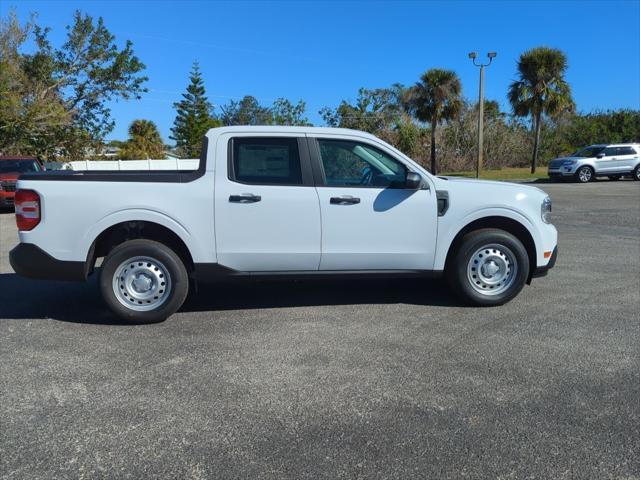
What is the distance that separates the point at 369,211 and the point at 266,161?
112 centimetres

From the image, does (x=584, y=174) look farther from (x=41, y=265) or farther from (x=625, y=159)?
(x=41, y=265)

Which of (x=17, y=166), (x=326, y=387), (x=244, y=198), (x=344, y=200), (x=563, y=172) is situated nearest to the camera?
(x=326, y=387)

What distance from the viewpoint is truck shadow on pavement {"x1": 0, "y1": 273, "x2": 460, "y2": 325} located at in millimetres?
5559

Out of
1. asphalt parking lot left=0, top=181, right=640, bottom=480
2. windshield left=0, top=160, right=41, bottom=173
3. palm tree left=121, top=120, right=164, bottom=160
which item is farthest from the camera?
palm tree left=121, top=120, right=164, bottom=160

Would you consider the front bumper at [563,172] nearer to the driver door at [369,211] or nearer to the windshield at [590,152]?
the windshield at [590,152]

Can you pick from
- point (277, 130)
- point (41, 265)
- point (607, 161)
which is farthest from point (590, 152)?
point (41, 265)

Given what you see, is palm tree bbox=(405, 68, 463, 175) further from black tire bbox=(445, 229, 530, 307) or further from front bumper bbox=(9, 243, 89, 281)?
front bumper bbox=(9, 243, 89, 281)

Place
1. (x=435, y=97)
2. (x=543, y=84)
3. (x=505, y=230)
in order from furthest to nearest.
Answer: (x=435, y=97) → (x=543, y=84) → (x=505, y=230)

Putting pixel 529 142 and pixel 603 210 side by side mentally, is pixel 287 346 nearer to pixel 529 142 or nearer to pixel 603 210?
pixel 603 210

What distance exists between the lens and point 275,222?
5086mm

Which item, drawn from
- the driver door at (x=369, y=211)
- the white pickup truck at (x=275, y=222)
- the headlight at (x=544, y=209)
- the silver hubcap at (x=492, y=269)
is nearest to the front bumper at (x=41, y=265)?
the white pickup truck at (x=275, y=222)

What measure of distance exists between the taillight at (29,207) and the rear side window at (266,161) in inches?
70.8

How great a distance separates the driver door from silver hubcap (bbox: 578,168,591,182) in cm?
2329

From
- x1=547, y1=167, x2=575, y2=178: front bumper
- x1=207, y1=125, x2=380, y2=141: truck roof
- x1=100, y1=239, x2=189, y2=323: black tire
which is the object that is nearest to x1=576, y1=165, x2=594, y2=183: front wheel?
x1=547, y1=167, x2=575, y2=178: front bumper
